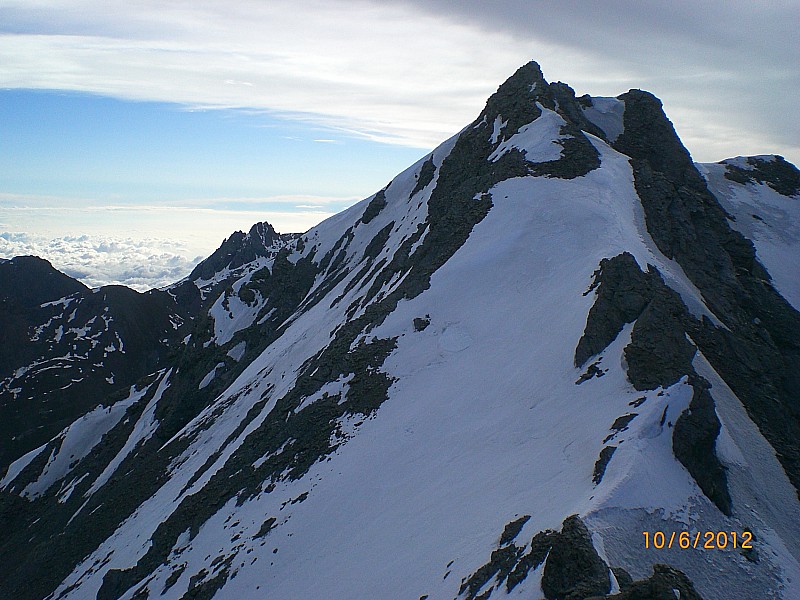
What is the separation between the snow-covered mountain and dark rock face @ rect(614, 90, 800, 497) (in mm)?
202

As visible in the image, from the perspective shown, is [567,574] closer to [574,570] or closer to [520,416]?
[574,570]

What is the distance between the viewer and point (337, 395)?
1307 inches

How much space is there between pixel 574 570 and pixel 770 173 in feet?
214

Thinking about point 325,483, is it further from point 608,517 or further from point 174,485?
point 174,485

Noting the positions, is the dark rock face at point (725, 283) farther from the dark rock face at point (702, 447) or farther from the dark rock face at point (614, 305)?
the dark rock face at point (702, 447)

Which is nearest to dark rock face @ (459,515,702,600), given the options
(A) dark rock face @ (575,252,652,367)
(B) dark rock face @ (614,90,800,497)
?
(A) dark rock face @ (575,252,652,367)

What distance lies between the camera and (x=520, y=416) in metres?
23.0

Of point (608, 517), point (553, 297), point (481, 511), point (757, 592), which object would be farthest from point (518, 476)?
point (553, 297)

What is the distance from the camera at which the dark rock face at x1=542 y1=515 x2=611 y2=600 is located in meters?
11.8

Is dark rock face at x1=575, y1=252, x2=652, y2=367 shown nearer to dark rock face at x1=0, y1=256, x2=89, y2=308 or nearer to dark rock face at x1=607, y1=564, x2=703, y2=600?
dark rock face at x1=607, y1=564, x2=703, y2=600

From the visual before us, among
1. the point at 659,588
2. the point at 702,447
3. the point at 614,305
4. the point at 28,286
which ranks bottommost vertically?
the point at 28,286
